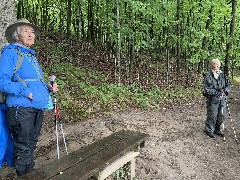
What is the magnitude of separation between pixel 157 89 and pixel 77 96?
17.1ft

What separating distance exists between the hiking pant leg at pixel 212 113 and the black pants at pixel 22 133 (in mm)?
6497

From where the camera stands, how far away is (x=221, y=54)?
667 inches

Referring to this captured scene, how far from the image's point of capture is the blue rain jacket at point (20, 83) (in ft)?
13.6

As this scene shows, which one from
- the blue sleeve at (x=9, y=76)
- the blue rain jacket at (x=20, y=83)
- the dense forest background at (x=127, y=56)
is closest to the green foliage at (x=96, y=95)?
the dense forest background at (x=127, y=56)

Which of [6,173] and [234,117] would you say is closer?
[6,173]

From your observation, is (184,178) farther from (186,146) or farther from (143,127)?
(143,127)

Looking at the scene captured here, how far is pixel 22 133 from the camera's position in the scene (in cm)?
438

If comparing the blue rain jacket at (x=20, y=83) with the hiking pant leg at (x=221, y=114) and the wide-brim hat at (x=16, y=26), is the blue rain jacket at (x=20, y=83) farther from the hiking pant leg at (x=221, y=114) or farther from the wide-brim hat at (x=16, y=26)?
the hiking pant leg at (x=221, y=114)

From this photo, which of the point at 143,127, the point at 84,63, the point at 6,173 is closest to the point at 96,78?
the point at 84,63

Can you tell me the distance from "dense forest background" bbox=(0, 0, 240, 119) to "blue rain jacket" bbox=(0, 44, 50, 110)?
4.92 metres

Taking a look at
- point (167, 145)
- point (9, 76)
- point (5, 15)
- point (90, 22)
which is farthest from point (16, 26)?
point (90, 22)

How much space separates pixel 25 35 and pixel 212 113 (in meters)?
6.99

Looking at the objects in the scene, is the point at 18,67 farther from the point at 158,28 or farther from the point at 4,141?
the point at 158,28

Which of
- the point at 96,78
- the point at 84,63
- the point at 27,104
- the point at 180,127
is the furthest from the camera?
the point at 84,63
